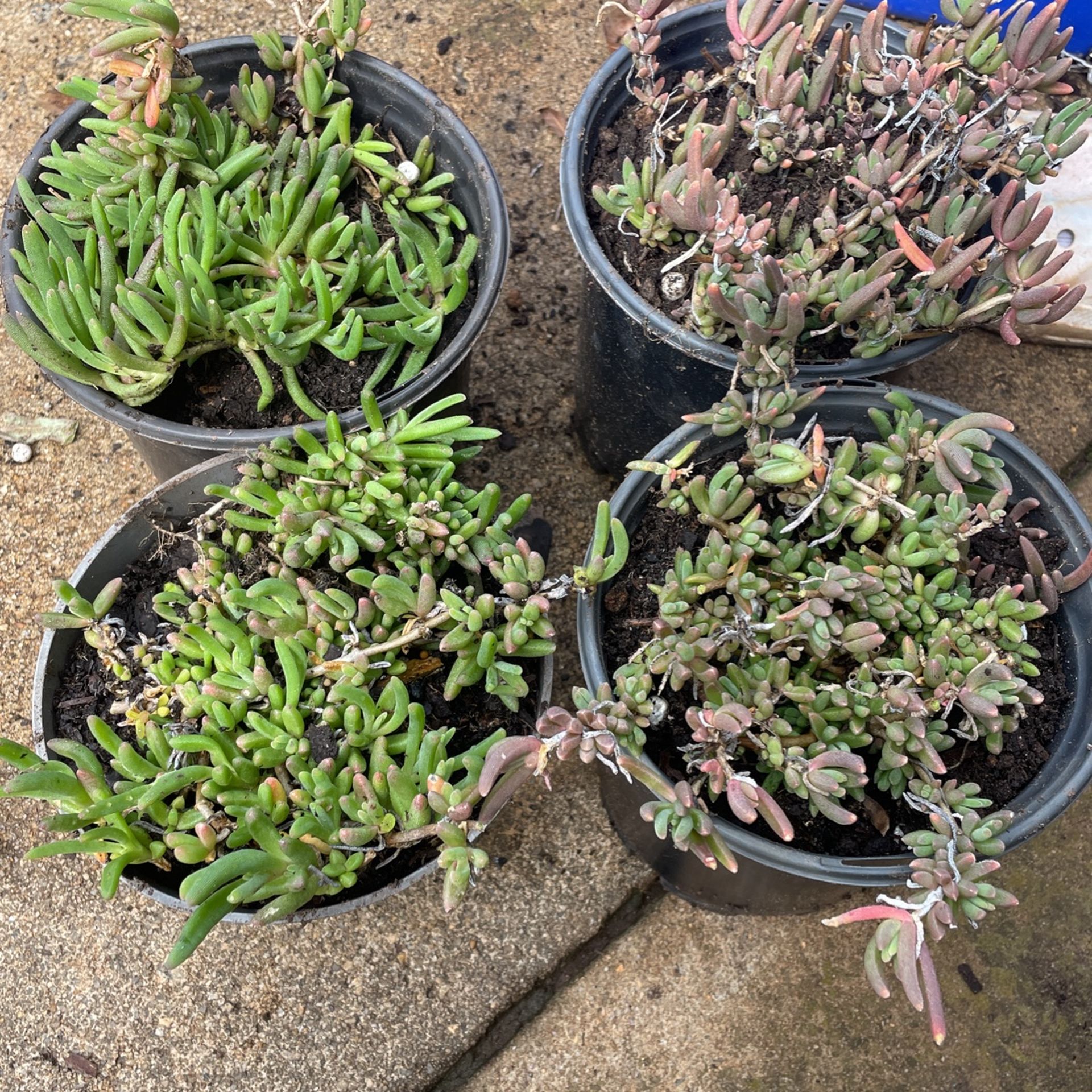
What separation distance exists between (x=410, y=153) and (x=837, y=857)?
165cm

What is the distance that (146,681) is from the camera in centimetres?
177

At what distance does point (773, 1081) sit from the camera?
2070 mm

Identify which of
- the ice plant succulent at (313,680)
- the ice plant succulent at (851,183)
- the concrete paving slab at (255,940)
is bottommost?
the concrete paving slab at (255,940)

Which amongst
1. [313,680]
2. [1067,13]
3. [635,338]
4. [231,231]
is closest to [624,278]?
[635,338]

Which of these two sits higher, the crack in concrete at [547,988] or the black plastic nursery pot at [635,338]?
the black plastic nursery pot at [635,338]

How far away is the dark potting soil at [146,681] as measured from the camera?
1710 millimetres

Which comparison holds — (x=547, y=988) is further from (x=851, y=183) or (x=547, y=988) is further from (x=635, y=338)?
(x=851, y=183)

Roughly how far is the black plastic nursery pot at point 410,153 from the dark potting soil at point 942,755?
1.79 ft

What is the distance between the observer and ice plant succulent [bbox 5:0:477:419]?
5.82 ft

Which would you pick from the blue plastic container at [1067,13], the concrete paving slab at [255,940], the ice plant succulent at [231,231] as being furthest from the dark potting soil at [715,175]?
the blue plastic container at [1067,13]

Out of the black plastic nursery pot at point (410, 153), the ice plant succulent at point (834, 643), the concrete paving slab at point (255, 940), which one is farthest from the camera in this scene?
the concrete paving slab at point (255, 940)

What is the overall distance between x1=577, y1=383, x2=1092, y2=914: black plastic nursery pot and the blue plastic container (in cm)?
146

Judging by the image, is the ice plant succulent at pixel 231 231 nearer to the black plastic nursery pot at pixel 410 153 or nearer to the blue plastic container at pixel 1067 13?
the black plastic nursery pot at pixel 410 153

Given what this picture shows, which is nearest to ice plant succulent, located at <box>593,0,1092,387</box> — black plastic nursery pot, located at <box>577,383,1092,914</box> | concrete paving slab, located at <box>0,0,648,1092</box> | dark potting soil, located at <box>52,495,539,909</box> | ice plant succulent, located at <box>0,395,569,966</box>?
black plastic nursery pot, located at <box>577,383,1092,914</box>
